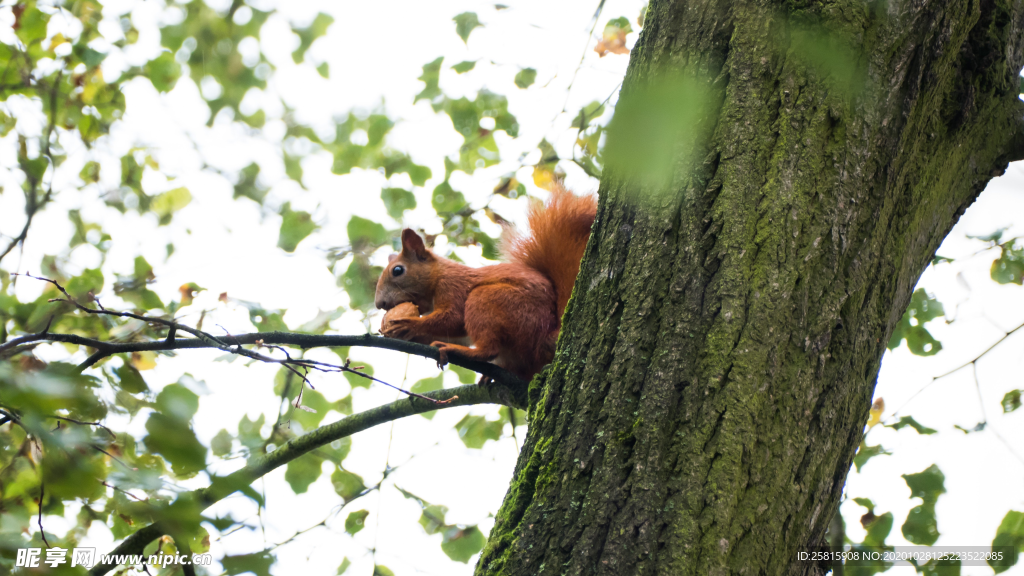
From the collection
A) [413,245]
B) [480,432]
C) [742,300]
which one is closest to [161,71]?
[413,245]

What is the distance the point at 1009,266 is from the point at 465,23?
94.4 inches

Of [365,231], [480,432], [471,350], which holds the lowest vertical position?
[471,350]

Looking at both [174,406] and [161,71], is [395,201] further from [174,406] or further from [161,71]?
[174,406]

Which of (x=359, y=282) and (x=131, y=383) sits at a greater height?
(x=359, y=282)

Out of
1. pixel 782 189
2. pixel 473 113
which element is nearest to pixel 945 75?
pixel 782 189

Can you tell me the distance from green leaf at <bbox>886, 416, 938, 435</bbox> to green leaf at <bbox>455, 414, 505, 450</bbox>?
5.03ft

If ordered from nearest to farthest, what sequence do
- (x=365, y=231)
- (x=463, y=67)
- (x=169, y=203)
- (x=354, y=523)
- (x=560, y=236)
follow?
(x=560, y=236) → (x=354, y=523) → (x=365, y=231) → (x=463, y=67) → (x=169, y=203)

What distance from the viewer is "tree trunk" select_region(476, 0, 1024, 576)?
981 millimetres

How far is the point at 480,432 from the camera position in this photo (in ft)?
9.34

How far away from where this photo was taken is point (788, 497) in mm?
995

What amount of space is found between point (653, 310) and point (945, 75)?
0.75 metres

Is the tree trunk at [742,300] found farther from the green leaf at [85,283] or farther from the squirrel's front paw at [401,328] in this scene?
the green leaf at [85,283]

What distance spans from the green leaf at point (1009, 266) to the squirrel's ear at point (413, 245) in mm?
2246

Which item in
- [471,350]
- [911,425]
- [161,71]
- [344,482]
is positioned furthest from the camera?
[161,71]
